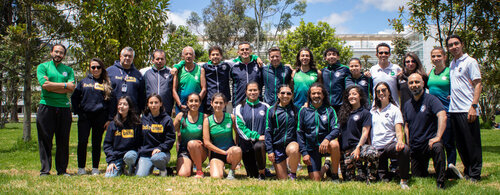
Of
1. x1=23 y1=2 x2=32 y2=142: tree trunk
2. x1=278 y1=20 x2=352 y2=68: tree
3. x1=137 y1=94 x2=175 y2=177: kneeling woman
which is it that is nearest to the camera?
x1=137 y1=94 x2=175 y2=177: kneeling woman

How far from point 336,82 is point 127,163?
391cm

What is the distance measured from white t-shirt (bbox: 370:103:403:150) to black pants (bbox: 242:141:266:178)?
171 cm

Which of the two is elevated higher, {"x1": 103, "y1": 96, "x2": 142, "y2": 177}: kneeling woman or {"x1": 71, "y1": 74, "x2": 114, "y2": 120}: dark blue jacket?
{"x1": 71, "y1": 74, "x2": 114, "y2": 120}: dark blue jacket

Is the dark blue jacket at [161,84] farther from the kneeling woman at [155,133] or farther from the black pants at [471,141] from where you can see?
the black pants at [471,141]

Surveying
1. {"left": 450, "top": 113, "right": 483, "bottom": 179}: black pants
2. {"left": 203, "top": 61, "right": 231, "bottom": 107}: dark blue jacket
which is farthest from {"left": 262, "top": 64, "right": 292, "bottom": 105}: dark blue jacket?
{"left": 450, "top": 113, "right": 483, "bottom": 179}: black pants

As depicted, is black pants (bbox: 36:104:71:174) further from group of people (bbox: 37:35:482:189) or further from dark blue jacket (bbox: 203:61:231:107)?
dark blue jacket (bbox: 203:61:231:107)

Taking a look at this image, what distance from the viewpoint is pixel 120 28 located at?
339 inches

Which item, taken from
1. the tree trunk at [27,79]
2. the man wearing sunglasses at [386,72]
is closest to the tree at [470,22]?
the man wearing sunglasses at [386,72]

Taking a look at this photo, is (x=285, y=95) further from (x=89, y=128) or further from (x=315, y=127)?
(x=89, y=128)

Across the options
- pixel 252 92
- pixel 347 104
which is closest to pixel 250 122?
pixel 252 92

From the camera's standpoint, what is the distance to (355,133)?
5582 millimetres

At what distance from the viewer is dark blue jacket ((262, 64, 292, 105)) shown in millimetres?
6693

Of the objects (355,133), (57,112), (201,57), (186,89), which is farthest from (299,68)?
(201,57)

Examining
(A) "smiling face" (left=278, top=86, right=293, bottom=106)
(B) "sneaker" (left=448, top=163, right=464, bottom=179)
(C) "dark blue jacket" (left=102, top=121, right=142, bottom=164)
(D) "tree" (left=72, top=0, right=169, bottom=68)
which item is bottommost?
(B) "sneaker" (left=448, top=163, right=464, bottom=179)
